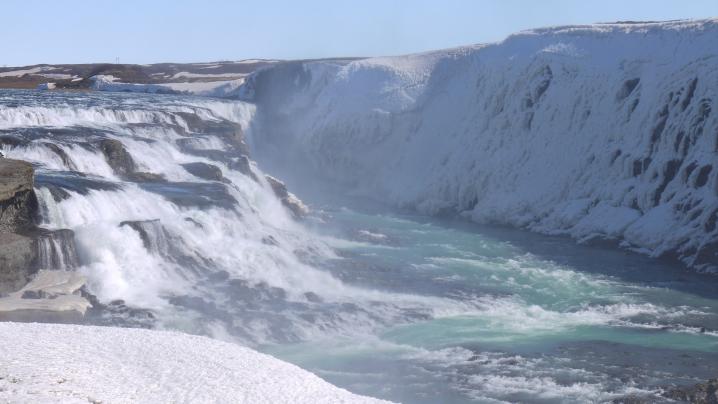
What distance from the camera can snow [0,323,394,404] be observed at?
788cm

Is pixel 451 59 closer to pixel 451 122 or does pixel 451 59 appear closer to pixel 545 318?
pixel 451 122

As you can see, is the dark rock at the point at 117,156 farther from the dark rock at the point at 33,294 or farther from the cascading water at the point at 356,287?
the dark rock at the point at 33,294

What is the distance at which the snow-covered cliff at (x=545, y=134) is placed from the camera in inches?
930

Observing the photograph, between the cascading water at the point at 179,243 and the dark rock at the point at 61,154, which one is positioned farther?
the dark rock at the point at 61,154

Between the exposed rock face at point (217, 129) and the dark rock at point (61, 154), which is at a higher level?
the exposed rock face at point (217, 129)

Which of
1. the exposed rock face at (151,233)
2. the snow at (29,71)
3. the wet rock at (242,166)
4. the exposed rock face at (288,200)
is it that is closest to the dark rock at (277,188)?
the exposed rock face at (288,200)

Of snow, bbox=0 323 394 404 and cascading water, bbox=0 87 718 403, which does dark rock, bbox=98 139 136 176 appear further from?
snow, bbox=0 323 394 404

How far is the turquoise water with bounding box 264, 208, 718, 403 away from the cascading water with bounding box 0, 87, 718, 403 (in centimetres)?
5

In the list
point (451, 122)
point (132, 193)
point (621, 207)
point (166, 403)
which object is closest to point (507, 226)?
point (621, 207)

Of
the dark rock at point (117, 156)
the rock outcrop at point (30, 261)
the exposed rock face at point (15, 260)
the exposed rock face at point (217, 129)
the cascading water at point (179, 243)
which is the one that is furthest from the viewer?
the exposed rock face at point (217, 129)

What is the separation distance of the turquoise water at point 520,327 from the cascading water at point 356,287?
5 centimetres

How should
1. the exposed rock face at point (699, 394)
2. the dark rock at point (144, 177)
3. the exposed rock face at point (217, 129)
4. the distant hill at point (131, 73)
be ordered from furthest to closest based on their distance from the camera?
the distant hill at point (131, 73) < the exposed rock face at point (217, 129) < the dark rock at point (144, 177) < the exposed rock face at point (699, 394)

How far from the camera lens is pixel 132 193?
1920cm

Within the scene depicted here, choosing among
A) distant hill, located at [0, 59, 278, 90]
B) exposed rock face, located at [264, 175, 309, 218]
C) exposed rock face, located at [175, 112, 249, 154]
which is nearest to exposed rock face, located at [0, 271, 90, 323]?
exposed rock face, located at [264, 175, 309, 218]
